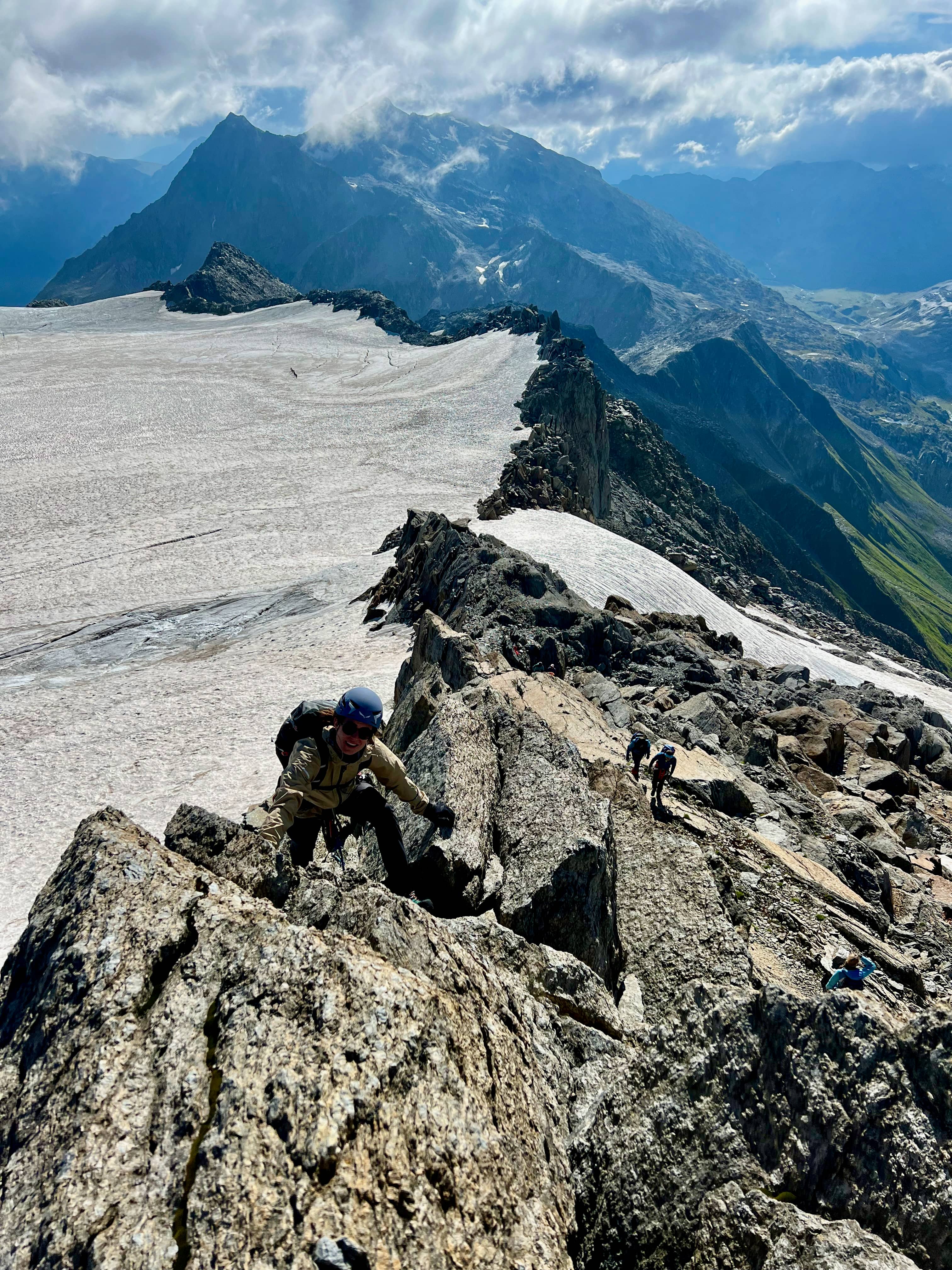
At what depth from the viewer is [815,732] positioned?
25.1m

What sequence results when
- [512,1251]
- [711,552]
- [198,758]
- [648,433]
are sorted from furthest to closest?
[648,433] < [711,552] < [198,758] < [512,1251]

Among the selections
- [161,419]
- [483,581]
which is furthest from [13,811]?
[161,419]

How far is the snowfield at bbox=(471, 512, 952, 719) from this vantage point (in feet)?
139

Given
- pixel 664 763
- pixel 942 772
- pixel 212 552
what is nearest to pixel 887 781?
pixel 942 772

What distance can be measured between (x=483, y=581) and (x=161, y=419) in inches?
2322

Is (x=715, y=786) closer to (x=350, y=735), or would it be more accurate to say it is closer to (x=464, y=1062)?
(x=350, y=735)

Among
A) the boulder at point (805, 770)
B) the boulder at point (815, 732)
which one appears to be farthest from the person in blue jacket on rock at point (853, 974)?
the boulder at point (815, 732)

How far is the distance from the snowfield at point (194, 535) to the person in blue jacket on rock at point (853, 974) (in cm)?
1481

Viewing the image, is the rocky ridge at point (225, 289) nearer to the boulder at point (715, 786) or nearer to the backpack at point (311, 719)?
the boulder at point (715, 786)

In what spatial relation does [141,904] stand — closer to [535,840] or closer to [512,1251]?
[512,1251]

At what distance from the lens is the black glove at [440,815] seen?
8469mm

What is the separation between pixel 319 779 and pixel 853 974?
6.40m

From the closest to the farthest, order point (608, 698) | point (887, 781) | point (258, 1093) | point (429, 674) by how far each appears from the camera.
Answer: point (258, 1093) → point (429, 674) → point (608, 698) → point (887, 781)

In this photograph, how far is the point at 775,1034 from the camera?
5.93 meters
